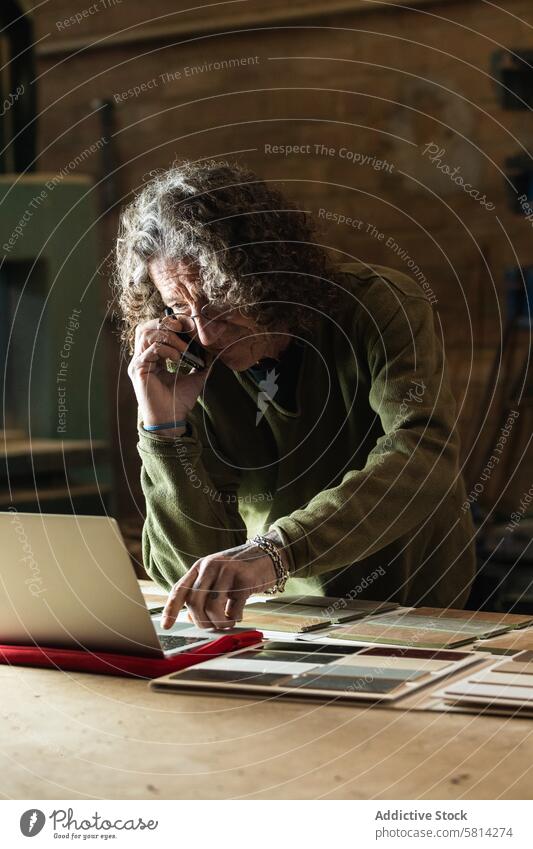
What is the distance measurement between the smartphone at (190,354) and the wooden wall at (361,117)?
165 centimetres

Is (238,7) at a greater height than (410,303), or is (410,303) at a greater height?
(238,7)

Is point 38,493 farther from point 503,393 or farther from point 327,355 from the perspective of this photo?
point 327,355

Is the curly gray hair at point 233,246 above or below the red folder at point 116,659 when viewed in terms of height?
above

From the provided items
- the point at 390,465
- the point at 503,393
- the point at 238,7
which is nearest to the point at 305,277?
the point at 390,465

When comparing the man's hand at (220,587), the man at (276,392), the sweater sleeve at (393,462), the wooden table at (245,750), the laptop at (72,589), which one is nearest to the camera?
the wooden table at (245,750)

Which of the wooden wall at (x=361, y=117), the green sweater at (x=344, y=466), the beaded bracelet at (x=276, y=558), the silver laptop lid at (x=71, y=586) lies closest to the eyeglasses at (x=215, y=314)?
the green sweater at (x=344, y=466)

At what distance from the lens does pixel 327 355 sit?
1743 millimetres

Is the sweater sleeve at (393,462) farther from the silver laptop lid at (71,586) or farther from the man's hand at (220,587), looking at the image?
the silver laptop lid at (71,586)

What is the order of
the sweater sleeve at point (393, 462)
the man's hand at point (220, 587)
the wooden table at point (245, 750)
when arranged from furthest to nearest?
1. the sweater sleeve at point (393, 462)
2. the man's hand at point (220, 587)
3. the wooden table at point (245, 750)

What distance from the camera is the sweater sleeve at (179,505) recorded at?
1.70m

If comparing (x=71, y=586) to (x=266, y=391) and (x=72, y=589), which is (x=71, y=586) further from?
(x=266, y=391)

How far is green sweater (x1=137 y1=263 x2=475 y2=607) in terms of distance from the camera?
1.52 metres

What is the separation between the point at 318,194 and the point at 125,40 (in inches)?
37.8
